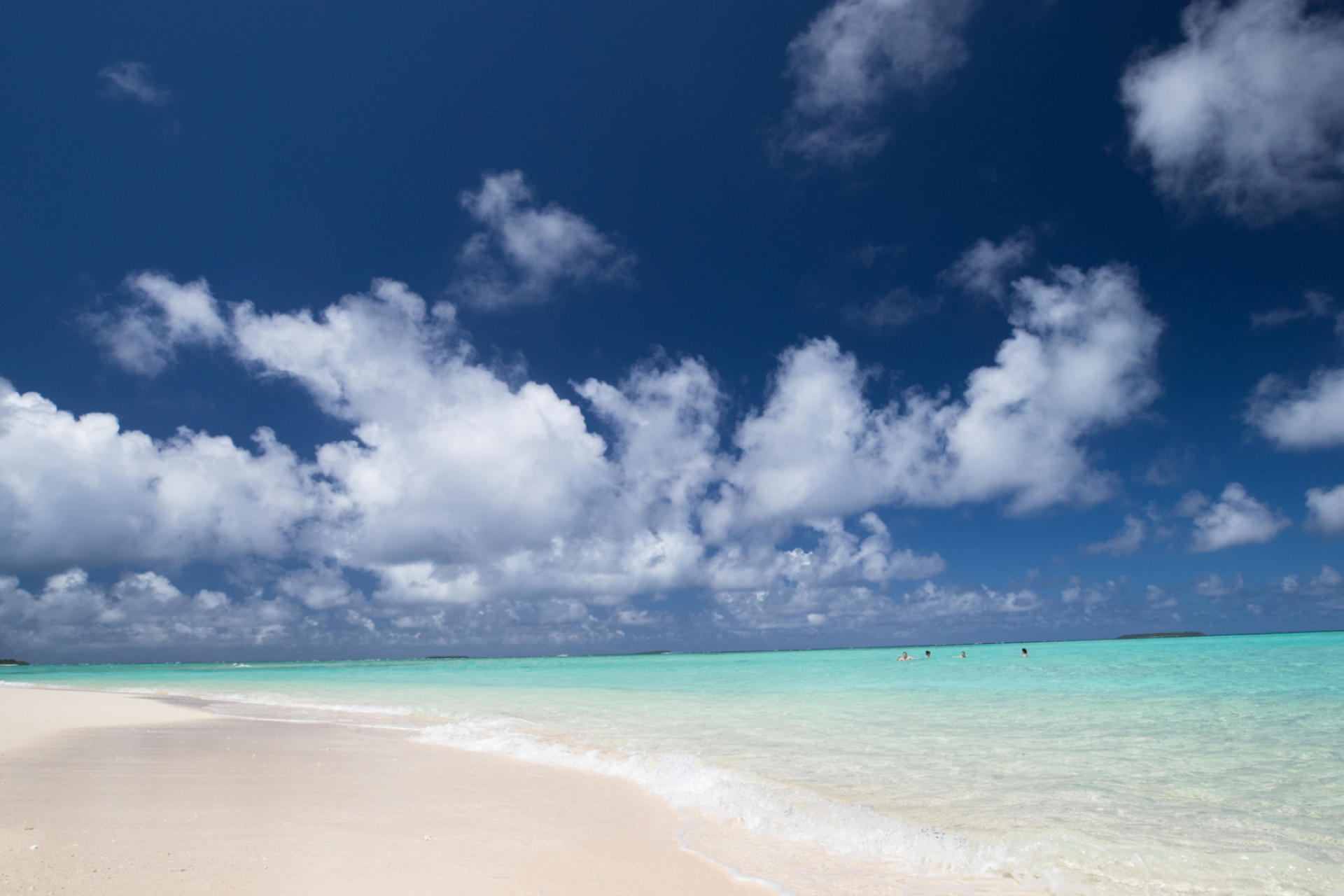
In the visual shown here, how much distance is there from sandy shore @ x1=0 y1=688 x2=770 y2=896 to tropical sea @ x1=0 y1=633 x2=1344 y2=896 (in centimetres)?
82

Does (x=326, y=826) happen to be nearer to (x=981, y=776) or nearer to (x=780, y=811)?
(x=780, y=811)

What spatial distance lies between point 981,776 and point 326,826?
25.2ft

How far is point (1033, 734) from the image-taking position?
1187 centimetres

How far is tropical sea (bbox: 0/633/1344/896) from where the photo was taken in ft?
17.6

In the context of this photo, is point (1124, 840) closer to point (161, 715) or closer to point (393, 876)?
point (393, 876)

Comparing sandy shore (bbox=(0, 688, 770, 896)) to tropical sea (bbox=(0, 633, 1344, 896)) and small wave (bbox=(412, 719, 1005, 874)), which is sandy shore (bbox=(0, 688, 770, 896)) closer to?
small wave (bbox=(412, 719, 1005, 874))

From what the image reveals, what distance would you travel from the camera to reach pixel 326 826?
233 inches

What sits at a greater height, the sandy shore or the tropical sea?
the sandy shore

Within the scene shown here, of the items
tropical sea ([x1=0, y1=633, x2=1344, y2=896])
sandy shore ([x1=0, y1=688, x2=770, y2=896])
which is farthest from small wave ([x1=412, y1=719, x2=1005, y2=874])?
sandy shore ([x1=0, y1=688, x2=770, y2=896])

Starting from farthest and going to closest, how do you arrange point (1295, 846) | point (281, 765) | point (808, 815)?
1. point (281, 765)
2. point (808, 815)
3. point (1295, 846)

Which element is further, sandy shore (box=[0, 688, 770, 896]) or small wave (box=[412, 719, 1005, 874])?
small wave (box=[412, 719, 1005, 874])

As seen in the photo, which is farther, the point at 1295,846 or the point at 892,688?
the point at 892,688

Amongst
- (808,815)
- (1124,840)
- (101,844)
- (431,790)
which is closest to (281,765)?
(431,790)

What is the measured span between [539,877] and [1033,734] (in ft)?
34.7
